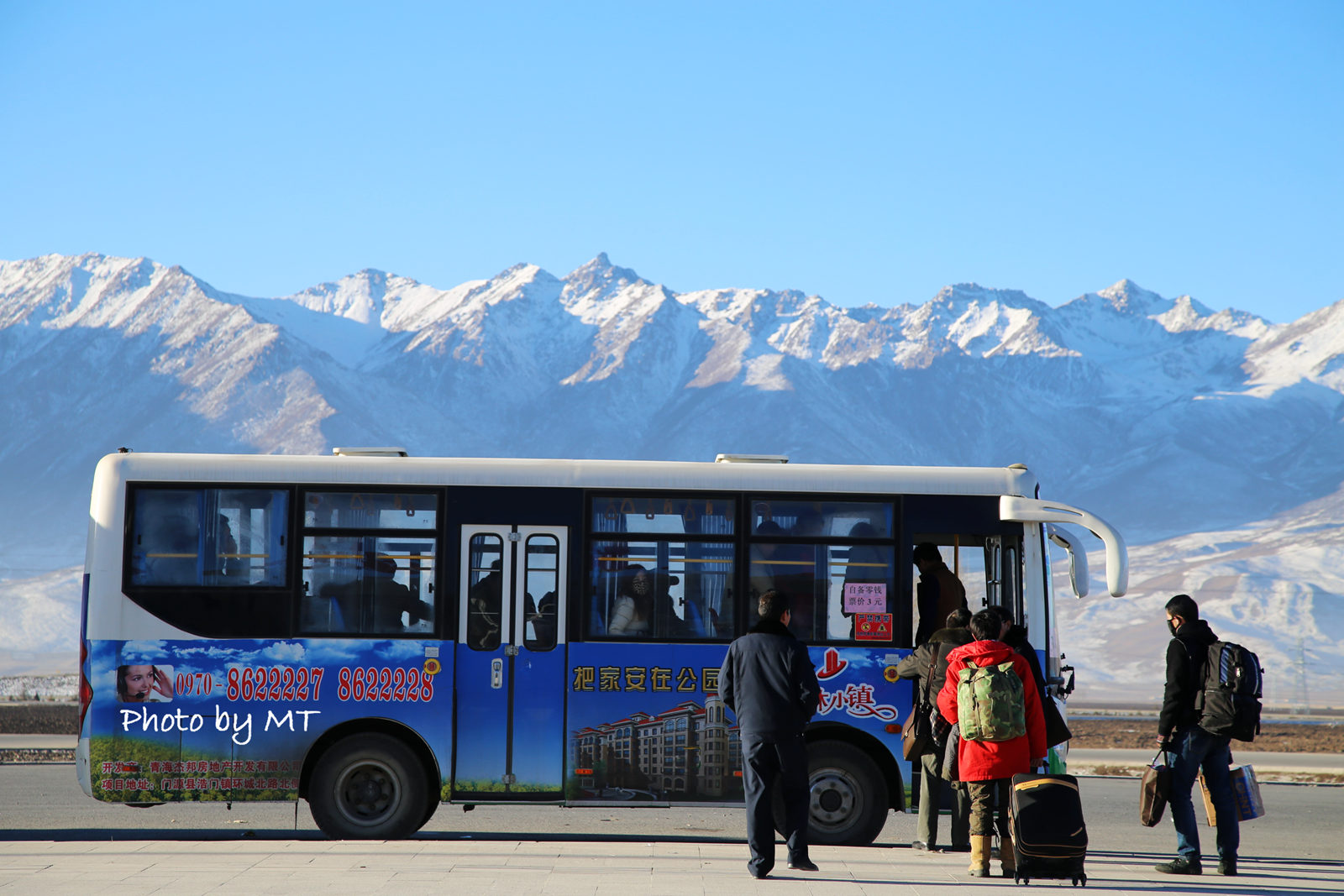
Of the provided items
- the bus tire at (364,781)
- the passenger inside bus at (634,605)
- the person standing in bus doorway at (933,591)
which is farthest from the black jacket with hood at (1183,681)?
the bus tire at (364,781)

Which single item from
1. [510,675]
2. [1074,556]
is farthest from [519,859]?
[1074,556]

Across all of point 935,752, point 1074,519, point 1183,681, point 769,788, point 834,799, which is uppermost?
point 1074,519

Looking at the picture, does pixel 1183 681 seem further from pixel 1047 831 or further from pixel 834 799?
pixel 834 799

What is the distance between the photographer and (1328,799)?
59.8 ft

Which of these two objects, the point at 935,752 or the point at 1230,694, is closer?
the point at 1230,694

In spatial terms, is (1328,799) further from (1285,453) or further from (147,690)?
(1285,453)

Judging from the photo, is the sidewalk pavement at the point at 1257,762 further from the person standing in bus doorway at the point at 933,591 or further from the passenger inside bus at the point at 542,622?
the passenger inside bus at the point at 542,622

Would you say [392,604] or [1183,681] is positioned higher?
[392,604]

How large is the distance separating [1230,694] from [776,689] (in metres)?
3.25

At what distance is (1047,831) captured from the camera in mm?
9031

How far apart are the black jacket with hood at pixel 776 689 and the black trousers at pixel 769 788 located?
86mm

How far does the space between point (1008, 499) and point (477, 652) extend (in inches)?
174

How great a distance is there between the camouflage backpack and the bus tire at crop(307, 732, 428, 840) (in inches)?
178

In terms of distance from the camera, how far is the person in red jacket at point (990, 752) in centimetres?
916
